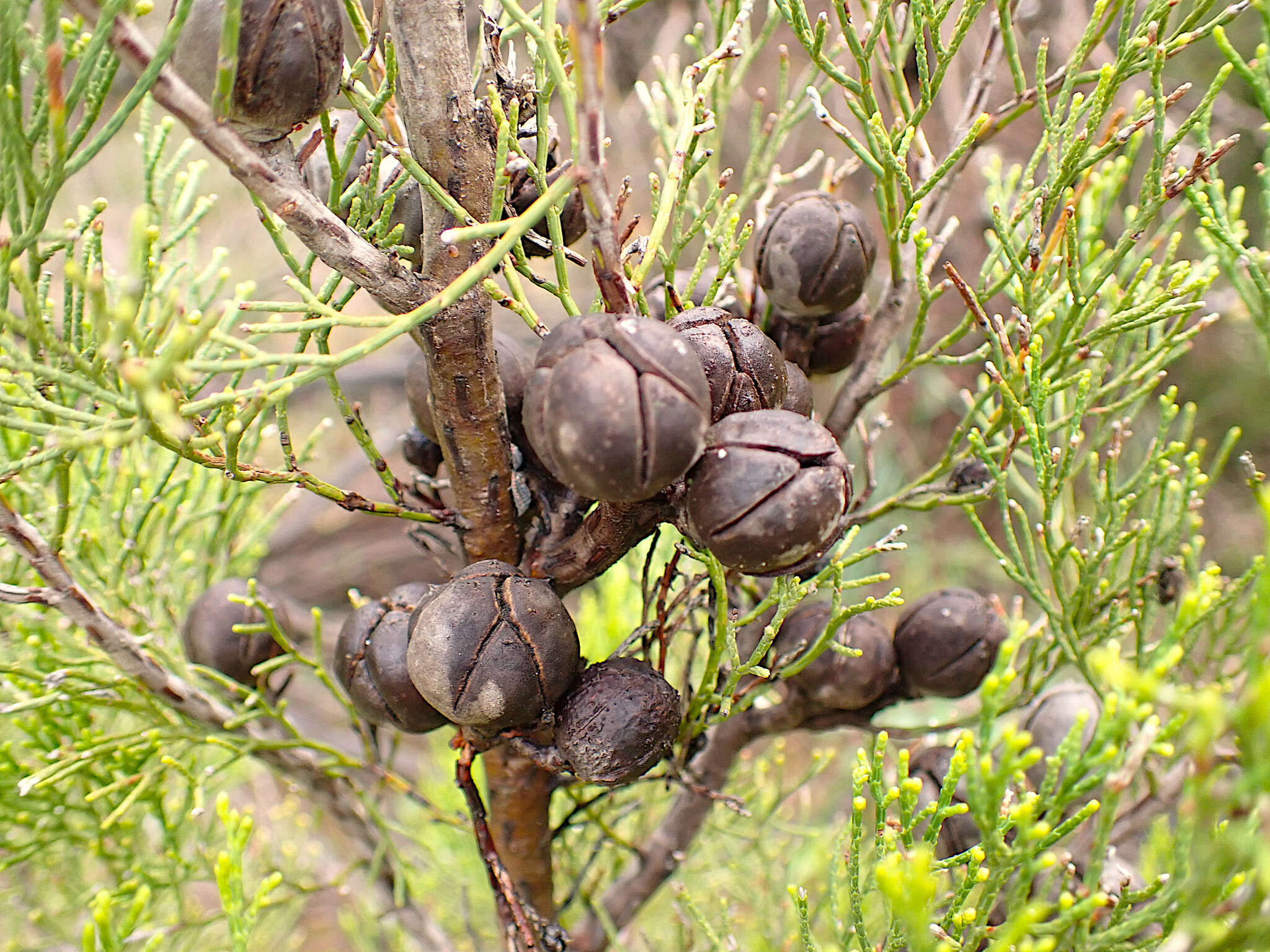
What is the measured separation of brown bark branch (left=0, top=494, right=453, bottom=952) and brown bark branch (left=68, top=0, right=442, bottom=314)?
67 centimetres

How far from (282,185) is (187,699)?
0.99 m

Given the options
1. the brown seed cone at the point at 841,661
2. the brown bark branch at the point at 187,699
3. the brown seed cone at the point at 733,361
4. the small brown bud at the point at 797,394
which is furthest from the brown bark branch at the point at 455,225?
the brown bark branch at the point at 187,699

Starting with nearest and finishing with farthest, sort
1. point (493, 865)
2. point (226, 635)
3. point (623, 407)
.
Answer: point (623, 407)
point (493, 865)
point (226, 635)

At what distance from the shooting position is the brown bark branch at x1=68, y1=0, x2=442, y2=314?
85 cm

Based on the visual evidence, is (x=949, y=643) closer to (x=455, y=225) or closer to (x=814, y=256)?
(x=814, y=256)

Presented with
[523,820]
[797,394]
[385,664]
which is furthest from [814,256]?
[523,820]

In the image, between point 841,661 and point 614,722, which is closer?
point 614,722

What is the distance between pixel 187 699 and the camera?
→ 1.56 meters

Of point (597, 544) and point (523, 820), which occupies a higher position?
point (597, 544)

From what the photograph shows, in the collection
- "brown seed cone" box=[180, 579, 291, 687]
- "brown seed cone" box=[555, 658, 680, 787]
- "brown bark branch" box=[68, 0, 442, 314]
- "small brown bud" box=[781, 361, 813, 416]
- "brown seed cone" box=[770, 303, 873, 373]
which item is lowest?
"brown seed cone" box=[555, 658, 680, 787]

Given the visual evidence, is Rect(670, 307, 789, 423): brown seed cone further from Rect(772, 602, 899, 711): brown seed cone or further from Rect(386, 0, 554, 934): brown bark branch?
Rect(772, 602, 899, 711): brown seed cone

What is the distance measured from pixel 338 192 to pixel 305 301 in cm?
15

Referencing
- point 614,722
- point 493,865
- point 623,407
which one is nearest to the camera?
point 623,407

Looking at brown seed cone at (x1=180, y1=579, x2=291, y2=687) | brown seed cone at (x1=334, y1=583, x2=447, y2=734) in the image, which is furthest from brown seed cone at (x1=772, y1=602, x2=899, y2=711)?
brown seed cone at (x1=180, y1=579, x2=291, y2=687)
